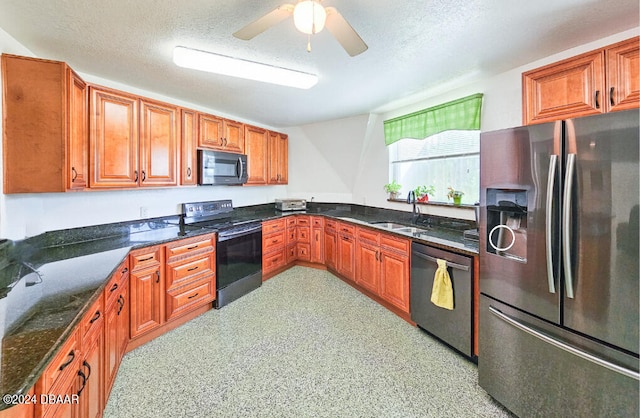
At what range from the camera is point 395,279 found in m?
2.90

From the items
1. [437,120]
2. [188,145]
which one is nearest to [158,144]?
[188,145]

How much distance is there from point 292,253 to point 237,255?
1272mm

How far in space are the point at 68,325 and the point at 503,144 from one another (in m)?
2.41

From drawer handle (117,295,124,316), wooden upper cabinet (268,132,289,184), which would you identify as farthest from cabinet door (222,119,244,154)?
drawer handle (117,295,124,316)

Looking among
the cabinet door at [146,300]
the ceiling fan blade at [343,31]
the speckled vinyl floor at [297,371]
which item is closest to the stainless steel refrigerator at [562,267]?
the speckled vinyl floor at [297,371]

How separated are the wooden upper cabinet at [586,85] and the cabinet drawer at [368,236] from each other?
1.76m

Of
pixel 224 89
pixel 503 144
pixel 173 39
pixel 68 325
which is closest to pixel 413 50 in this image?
pixel 503 144

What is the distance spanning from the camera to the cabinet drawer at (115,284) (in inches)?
65.9

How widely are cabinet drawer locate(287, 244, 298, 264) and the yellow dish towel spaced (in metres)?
2.54

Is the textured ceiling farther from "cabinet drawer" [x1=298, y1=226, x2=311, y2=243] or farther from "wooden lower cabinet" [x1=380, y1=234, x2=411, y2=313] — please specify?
"cabinet drawer" [x1=298, y1=226, x2=311, y2=243]

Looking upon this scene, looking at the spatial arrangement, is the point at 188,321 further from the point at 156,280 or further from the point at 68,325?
the point at 68,325

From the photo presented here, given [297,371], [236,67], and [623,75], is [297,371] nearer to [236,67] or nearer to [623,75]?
[236,67]

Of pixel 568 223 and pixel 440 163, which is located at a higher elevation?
pixel 440 163

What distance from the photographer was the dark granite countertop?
88cm
